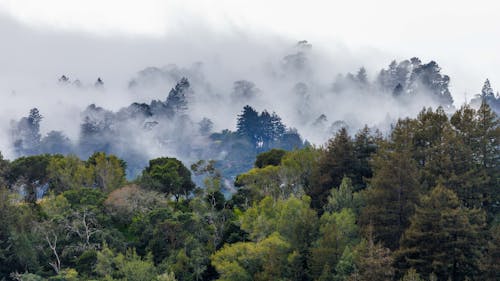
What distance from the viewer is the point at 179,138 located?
16450 centimetres

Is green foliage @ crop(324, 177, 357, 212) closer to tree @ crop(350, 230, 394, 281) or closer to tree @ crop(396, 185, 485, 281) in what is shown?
tree @ crop(396, 185, 485, 281)

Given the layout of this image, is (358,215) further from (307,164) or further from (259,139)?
(259,139)

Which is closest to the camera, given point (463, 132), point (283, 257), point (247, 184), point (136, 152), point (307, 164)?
point (283, 257)

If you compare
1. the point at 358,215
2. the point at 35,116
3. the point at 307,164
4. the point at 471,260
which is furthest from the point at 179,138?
the point at 471,260

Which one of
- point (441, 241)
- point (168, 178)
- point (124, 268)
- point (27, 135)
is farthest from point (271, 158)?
point (27, 135)

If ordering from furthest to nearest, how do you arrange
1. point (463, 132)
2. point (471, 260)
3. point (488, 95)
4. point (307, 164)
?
point (488, 95)
point (307, 164)
point (463, 132)
point (471, 260)

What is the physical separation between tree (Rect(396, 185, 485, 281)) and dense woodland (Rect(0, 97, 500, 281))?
0.11m

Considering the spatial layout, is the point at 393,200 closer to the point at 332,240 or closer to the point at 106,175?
the point at 332,240

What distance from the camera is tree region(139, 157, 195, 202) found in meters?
76.7

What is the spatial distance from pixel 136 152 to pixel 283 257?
113 meters

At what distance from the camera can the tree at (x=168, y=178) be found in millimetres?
76688

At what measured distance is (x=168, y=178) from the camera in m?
79.1

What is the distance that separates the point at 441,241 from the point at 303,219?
488 inches

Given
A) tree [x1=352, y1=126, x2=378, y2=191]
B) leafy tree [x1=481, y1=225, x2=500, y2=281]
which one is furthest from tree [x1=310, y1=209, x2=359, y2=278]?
tree [x1=352, y1=126, x2=378, y2=191]
